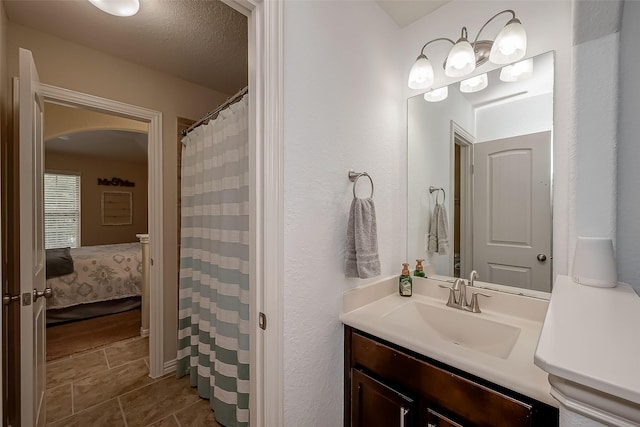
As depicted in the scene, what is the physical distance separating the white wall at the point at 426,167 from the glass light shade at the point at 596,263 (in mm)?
632

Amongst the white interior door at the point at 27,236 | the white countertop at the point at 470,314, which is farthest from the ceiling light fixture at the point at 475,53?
the white interior door at the point at 27,236

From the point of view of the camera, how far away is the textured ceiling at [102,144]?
13.9 ft

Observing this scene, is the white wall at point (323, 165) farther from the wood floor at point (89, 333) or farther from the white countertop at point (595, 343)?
the wood floor at point (89, 333)

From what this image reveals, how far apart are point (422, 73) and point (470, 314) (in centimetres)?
123

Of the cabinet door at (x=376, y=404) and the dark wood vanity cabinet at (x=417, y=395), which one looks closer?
the dark wood vanity cabinet at (x=417, y=395)

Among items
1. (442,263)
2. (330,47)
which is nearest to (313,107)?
(330,47)

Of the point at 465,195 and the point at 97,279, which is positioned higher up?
the point at 465,195

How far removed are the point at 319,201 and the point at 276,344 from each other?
59 centimetres

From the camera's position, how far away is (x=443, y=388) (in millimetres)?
897

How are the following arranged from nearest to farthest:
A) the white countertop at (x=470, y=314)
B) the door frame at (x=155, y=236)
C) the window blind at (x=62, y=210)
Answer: the white countertop at (x=470, y=314) → the door frame at (x=155, y=236) → the window blind at (x=62, y=210)

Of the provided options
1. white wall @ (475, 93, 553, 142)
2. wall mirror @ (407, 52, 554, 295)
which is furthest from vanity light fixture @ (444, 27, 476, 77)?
white wall @ (475, 93, 553, 142)

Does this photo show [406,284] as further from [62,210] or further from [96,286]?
[62,210]

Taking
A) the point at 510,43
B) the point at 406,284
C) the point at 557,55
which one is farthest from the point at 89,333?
the point at 557,55

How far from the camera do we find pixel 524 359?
0.86 meters
